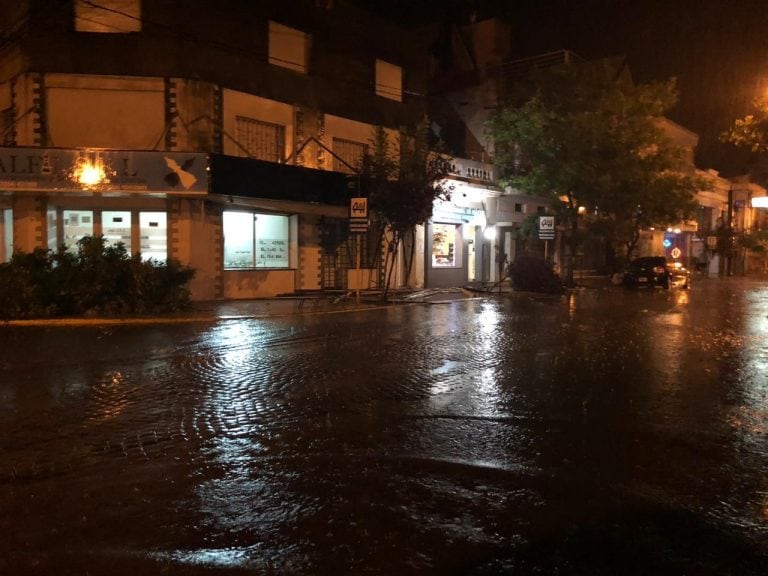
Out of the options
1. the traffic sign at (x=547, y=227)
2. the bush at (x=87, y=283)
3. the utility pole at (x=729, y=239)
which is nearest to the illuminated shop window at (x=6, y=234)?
the bush at (x=87, y=283)

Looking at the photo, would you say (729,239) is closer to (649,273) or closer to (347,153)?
(649,273)

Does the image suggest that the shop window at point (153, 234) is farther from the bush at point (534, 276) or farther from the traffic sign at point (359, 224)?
the bush at point (534, 276)

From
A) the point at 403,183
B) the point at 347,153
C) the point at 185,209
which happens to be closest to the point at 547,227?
the point at 403,183

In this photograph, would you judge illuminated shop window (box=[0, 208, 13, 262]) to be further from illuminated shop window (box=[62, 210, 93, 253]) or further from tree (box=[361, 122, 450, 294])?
tree (box=[361, 122, 450, 294])

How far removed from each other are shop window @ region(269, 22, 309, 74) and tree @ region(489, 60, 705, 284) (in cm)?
1031

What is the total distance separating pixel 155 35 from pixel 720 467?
60.4 ft

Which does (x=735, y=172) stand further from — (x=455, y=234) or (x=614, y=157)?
(x=455, y=234)

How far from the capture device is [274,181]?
63.5 feet

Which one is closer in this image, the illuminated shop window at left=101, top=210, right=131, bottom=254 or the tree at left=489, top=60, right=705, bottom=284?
the illuminated shop window at left=101, top=210, right=131, bottom=254

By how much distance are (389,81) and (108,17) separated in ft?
33.9

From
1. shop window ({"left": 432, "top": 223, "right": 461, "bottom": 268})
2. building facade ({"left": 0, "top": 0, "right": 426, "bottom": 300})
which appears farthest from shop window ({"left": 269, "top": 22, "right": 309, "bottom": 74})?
shop window ({"left": 432, "top": 223, "right": 461, "bottom": 268})

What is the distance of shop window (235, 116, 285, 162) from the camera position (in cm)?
2019

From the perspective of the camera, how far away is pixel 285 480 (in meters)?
5.23

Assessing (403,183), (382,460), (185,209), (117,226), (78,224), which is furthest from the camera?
(403,183)
